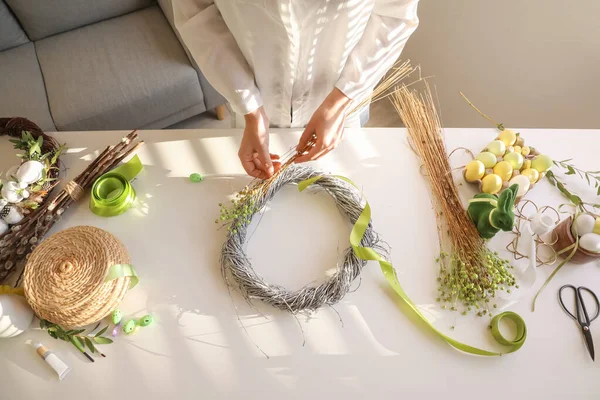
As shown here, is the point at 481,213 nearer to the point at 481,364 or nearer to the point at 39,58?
the point at 481,364

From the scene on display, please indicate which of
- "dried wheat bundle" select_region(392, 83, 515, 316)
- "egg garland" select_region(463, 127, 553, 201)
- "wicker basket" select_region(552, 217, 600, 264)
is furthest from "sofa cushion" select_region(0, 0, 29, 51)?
"wicker basket" select_region(552, 217, 600, 264)

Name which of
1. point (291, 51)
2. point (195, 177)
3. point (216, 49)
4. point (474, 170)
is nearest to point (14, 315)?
point (195, 177)

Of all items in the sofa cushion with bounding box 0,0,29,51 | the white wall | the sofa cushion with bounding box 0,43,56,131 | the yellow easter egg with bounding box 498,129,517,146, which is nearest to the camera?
the yellow easter egg with bounding box 498,129,517,146

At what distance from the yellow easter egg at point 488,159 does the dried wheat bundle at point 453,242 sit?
0.09 meters

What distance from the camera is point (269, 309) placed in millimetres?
989

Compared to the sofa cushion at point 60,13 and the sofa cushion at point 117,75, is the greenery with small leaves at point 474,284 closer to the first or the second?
the sofa cushion at point 117,75

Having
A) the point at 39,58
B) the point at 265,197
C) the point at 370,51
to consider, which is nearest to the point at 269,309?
the point at 265,197

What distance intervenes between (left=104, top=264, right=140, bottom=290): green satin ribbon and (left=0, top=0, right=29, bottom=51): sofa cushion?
164 cm

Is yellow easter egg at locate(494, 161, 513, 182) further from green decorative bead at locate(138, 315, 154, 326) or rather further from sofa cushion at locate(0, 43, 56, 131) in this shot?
sofa cushion at locate(0, 43, 56, 131)

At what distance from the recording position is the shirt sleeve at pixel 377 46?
920 millimetres

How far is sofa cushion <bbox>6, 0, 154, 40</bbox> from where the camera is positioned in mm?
1879

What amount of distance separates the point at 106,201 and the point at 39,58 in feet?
4.32

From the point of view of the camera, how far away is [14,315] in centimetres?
92

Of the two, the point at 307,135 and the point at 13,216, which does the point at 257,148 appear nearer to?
the point at 307,135
